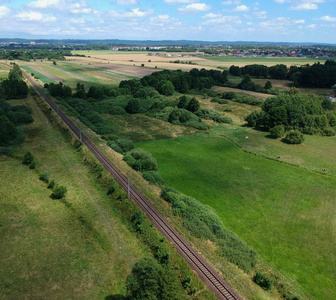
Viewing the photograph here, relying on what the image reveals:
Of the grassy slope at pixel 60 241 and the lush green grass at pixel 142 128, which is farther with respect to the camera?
the lush green grass at pixel 142 128

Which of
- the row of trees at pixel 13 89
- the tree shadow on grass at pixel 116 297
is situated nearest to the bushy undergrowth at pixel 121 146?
the tree shadow on grass at pixel 116 297

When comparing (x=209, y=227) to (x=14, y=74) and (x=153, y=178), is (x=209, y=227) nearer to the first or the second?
(x=153, y=178)

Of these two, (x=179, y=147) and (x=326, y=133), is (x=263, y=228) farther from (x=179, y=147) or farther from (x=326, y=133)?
(x=326, y=133)

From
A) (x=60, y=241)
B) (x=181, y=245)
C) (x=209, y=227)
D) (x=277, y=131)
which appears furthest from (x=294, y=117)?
(x=60, y=241)

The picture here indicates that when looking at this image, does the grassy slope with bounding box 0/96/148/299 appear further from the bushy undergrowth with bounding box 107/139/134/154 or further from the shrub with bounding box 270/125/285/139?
the shrub with bounding box 270/125/285/139

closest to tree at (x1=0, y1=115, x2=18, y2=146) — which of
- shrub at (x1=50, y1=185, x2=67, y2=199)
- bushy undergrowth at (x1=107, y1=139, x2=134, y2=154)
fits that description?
bushy undergrowth at (x1=107, y1=139, x2=134, y2=154)

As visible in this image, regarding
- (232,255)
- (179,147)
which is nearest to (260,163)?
(179,147)

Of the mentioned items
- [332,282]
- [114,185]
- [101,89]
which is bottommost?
[332,282]

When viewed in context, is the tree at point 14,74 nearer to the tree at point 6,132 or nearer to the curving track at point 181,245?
the tree at point 6,132
